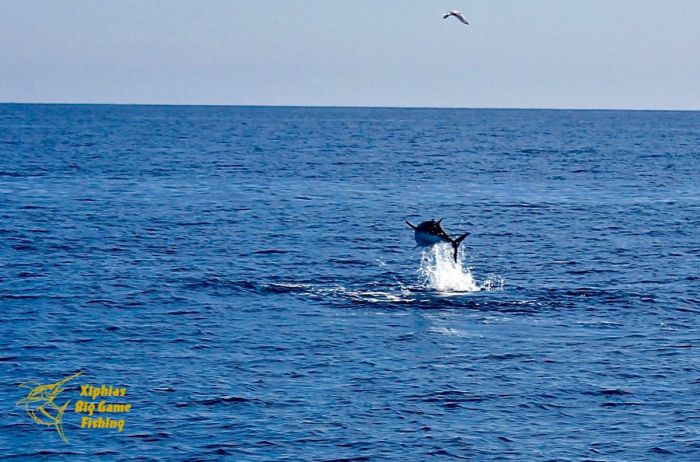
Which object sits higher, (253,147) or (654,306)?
(253,147)

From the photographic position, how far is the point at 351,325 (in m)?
42.8

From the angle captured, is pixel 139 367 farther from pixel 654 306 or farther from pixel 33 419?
pixel 654 306

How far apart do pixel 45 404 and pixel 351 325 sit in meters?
14.3

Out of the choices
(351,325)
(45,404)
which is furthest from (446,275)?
(45,404)

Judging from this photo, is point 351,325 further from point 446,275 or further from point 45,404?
point 45,404

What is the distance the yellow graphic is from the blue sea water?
36cm

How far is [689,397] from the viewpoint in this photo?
34344 millimetres

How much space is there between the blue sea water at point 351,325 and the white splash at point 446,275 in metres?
0.18

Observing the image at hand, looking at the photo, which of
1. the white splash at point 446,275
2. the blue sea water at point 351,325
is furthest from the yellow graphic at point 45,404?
the white splash at point 446,275

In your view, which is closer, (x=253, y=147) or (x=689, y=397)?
(x=689, y=397)

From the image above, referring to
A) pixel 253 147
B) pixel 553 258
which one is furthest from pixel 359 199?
pixel 253 147

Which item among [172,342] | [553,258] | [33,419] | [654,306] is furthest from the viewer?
[553,258]

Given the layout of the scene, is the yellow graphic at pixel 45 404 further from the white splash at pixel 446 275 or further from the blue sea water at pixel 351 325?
the white splash at pixel 446 275

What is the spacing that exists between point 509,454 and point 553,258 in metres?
32.4
